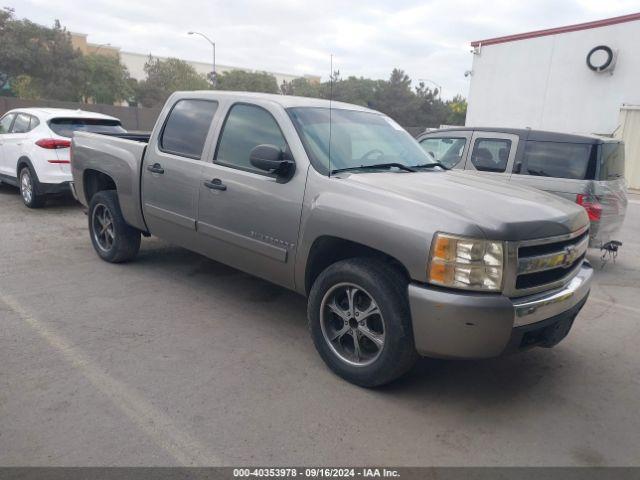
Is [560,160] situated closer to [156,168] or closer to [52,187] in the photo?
[156,168]

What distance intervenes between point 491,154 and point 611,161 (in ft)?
4.73

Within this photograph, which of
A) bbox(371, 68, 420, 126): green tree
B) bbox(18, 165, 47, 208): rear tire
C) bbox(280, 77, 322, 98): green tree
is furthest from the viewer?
bbox(371, 68, 420, 126): green tree

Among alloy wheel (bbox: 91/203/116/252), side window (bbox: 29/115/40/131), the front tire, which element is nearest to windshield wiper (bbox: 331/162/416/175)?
the front tire

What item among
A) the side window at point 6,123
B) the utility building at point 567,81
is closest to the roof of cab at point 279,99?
the side window at point 6,123

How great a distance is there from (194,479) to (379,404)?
48.0 inches

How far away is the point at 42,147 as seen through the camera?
27.1ft

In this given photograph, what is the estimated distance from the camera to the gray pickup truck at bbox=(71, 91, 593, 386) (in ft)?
9.52

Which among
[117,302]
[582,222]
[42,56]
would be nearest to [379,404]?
[582,222]

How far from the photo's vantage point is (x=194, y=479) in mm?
2508

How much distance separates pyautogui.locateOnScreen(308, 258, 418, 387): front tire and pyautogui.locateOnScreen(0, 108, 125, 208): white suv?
6.48 m

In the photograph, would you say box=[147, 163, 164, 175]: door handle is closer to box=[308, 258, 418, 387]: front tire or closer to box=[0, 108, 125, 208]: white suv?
box=[308, 258, 418, 387]: front tire

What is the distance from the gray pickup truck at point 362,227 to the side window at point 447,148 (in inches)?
107

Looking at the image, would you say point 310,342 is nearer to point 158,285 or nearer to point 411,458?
point 411,458

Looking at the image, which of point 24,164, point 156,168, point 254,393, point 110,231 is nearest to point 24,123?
point 24,164
